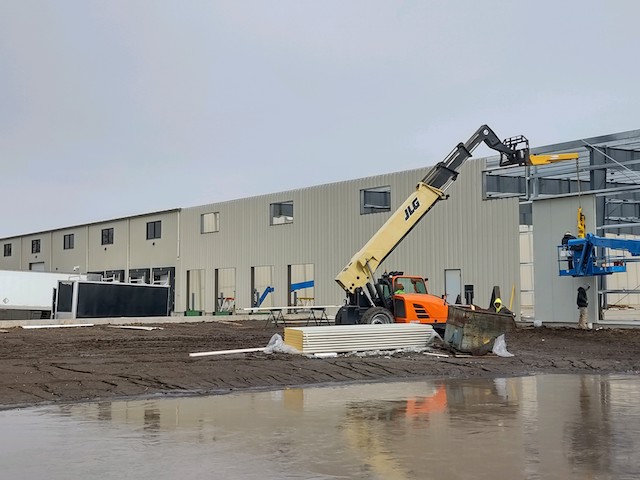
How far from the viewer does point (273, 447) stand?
852 centimetres

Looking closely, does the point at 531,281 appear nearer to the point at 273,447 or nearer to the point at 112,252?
the point at 273,447

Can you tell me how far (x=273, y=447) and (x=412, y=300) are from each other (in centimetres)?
1451

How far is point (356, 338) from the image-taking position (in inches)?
731

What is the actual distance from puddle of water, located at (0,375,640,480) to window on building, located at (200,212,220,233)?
32.6 meters

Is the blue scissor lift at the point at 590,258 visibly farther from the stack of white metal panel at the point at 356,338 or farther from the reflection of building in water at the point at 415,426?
the reflection of building in water at the point at 415,426

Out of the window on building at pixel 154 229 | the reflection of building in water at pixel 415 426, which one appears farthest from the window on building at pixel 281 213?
the reflection of building in water at pixel 415 426

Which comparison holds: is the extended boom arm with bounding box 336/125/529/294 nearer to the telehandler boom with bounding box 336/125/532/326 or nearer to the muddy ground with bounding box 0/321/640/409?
the telehandler boom with bounding box 336/125/532/326

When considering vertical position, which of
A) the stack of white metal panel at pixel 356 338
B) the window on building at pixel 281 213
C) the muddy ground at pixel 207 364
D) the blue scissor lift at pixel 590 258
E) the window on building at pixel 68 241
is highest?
the window on building at pixel 281 213

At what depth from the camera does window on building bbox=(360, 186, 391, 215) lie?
36.0 m

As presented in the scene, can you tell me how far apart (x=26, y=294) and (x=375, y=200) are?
1908 centimetres

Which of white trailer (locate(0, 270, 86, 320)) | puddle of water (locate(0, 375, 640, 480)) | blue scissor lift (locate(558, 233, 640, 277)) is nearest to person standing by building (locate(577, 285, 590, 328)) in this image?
blue scissor lift (locate(558, 233, 640, 277))

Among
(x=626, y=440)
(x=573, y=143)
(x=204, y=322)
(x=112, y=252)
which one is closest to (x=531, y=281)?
(x=573, y=143)

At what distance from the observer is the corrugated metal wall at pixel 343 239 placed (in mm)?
30500

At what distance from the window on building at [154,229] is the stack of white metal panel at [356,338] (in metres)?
31.9
